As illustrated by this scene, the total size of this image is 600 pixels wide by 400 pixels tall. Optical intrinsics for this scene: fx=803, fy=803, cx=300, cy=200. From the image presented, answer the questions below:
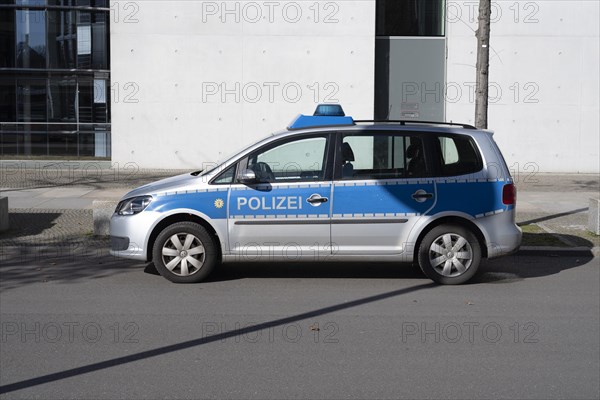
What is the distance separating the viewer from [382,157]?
8.84 m


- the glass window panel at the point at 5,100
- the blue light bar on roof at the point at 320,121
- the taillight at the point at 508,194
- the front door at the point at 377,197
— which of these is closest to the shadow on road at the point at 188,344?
the front door at the point at 377,197

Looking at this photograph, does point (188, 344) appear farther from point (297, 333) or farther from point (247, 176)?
point (247, 176)

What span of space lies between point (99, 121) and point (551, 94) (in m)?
11.7

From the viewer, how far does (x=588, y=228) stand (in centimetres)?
1220

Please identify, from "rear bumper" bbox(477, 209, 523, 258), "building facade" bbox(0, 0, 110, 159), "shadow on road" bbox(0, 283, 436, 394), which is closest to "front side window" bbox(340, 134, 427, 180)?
"rear bumper" bbox(477, 209, 523, 258)

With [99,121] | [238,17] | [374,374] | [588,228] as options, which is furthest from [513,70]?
[374,374]

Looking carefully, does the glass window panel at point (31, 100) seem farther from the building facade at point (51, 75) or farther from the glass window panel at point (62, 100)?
the glass window panel at point (62, 100)

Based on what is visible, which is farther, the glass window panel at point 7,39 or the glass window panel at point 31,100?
the glass window panel at point 31,100

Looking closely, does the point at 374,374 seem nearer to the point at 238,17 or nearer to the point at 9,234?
the point at 9,234

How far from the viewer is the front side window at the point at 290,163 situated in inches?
344

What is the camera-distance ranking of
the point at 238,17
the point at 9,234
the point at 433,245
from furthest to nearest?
the point at 238,17 < the point at 9,234 < the point at 433,245

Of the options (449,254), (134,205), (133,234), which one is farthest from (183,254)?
(449,254)

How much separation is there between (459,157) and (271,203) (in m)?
2.15

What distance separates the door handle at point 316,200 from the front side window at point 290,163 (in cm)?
20
